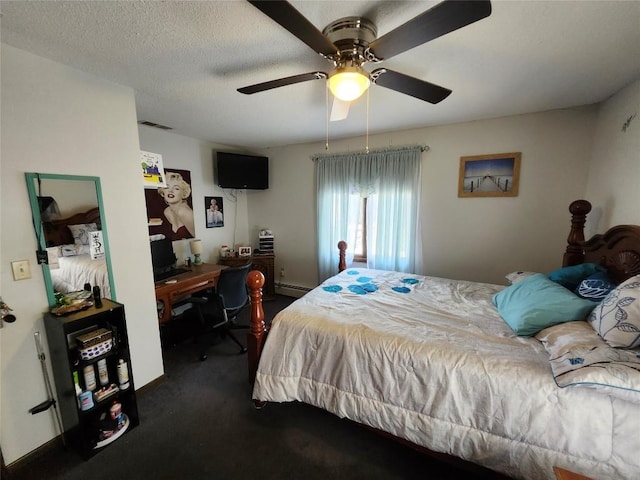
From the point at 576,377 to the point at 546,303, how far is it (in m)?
0.60

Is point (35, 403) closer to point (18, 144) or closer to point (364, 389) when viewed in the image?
point (18, 144)

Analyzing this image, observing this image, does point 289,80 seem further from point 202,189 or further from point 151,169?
point 202,189

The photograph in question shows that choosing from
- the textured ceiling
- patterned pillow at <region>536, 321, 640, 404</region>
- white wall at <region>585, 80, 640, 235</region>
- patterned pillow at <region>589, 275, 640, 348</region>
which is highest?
the textured ceiling

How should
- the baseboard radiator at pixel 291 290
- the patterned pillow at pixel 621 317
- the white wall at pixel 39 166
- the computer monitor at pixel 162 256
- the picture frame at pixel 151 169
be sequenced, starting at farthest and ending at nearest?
the baseboard radiator at pixel 291 290 → the computer monitor at pixel 162 256 → the picture frame at pixel 151 169 → the white wall at pixel 39 166 → the patterned pillow at pixel 621 317

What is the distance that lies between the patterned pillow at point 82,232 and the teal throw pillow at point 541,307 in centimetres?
279

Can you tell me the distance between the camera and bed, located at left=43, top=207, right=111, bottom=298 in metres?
1.58

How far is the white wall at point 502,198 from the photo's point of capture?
2.51 meters

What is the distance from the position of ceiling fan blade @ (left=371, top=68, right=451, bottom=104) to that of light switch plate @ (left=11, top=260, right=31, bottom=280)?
2192mm

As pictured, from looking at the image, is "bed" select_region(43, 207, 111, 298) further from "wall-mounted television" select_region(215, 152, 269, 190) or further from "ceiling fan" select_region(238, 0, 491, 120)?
"wall-mounted television" select_region(215, 152, 269, 190)

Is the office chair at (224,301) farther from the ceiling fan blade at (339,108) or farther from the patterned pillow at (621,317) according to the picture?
the patterned pillow at (621,317)

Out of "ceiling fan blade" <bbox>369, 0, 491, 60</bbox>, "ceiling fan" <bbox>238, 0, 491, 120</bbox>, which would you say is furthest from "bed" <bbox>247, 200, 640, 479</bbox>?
"ceiling fan blade" <bbox>369, 0, 491, 60</bbox>

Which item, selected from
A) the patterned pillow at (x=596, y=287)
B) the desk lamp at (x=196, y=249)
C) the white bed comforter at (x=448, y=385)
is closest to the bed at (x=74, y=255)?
the white bed comforter at (x=448, y=385)

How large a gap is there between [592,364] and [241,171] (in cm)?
389

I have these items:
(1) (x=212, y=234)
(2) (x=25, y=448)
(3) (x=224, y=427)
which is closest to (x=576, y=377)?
(3) (x=224, y=427)
